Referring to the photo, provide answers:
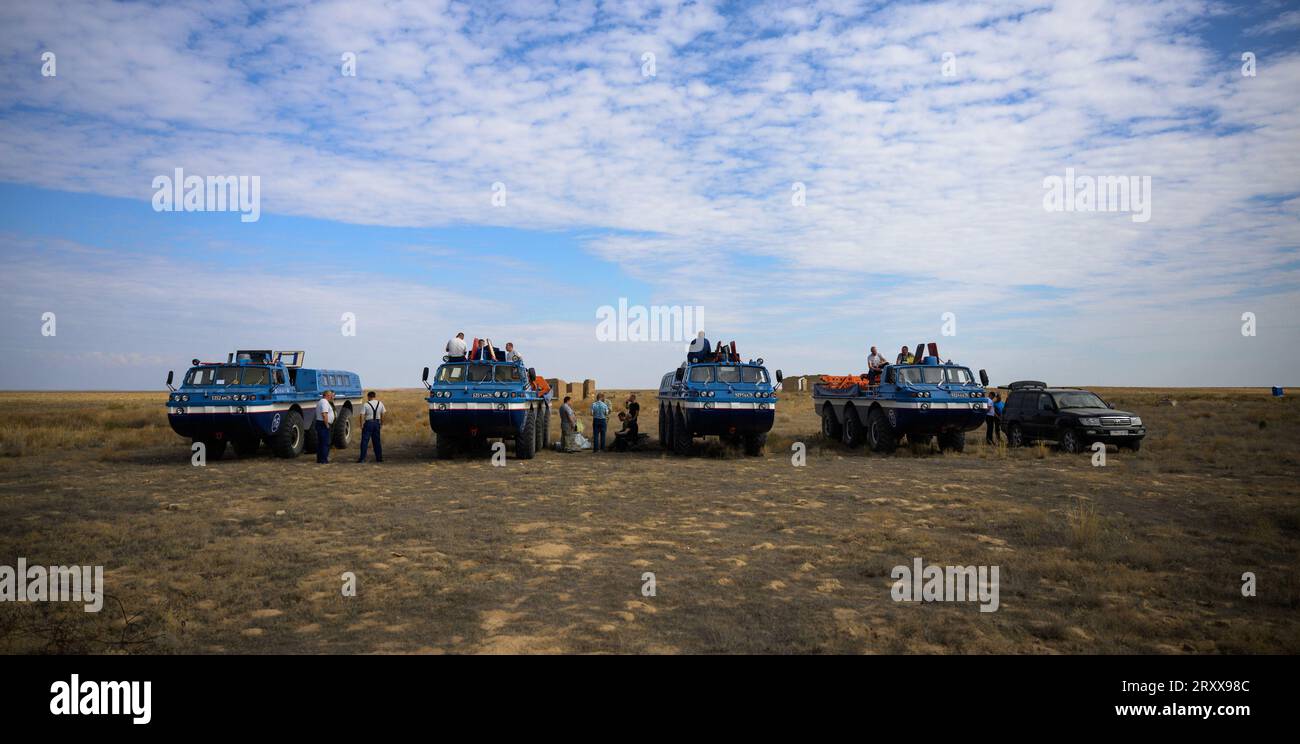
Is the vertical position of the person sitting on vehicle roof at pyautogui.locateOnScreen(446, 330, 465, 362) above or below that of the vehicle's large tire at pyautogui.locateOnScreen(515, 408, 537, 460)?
above

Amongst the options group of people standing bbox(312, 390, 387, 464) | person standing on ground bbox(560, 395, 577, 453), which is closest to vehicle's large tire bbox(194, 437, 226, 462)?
group of people standing bbox(312, 390, 387, 464)

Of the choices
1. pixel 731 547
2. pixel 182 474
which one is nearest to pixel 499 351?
pixel 182 474

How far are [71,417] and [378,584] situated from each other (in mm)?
33859

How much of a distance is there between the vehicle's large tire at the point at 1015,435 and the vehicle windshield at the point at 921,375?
3.74m

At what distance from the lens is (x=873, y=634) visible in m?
5.26

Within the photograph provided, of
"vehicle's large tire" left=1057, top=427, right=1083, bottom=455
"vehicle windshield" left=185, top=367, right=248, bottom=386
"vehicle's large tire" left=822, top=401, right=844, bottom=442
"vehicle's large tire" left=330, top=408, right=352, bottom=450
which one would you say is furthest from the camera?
"vehicle's large tire" left=822, top=401, right=844, bottom=442

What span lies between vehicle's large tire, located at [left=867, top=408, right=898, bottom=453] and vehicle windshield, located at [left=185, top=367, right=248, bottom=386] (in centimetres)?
1522

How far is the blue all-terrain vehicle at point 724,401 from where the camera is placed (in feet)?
54.5

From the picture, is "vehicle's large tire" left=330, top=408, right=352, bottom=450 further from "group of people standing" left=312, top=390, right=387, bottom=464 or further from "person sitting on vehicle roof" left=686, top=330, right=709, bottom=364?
"person sitting on vehicle roof" left=686, top=330, right=709, bottom=364

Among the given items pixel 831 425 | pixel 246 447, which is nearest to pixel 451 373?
pixel 246 447

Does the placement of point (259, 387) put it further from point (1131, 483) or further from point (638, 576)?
point (1131, 483)

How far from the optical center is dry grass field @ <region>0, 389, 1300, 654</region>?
525cm

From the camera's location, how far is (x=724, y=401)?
654 inches
